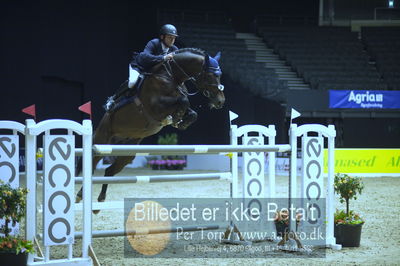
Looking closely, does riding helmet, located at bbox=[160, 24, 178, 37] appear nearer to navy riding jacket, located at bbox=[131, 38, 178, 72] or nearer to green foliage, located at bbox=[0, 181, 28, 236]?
navy riding jacket, located at bbox=[131, 38, 178, 72]

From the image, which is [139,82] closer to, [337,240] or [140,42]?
→ [337,240]

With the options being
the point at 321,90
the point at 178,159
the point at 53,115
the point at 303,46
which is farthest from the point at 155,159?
the point at 303,46

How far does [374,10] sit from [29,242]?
18806 millimetres

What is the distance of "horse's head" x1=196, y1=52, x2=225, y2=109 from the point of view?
5902mm

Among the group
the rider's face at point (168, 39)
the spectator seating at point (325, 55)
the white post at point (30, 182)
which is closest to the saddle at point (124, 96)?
the rider's face at point (168, 39)

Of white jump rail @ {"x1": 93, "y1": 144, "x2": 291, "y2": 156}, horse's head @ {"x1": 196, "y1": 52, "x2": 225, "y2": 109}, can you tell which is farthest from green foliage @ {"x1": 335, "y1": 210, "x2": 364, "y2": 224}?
horse's head @ {"x1": 196, "y1": 52, "x2": 225, "y2": 109}

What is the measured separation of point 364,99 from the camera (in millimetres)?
16375

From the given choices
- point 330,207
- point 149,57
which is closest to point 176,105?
point 149,57

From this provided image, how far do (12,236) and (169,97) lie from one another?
2.57 meters

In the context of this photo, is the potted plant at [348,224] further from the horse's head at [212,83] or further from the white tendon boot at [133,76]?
the white tendon boot at [133,76]

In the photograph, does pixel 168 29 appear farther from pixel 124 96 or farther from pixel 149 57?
pixel 124 96

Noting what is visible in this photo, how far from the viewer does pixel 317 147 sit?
207 inches

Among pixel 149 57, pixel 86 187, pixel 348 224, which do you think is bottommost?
pixel 348 224

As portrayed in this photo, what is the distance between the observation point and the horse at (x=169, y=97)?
5.98m
